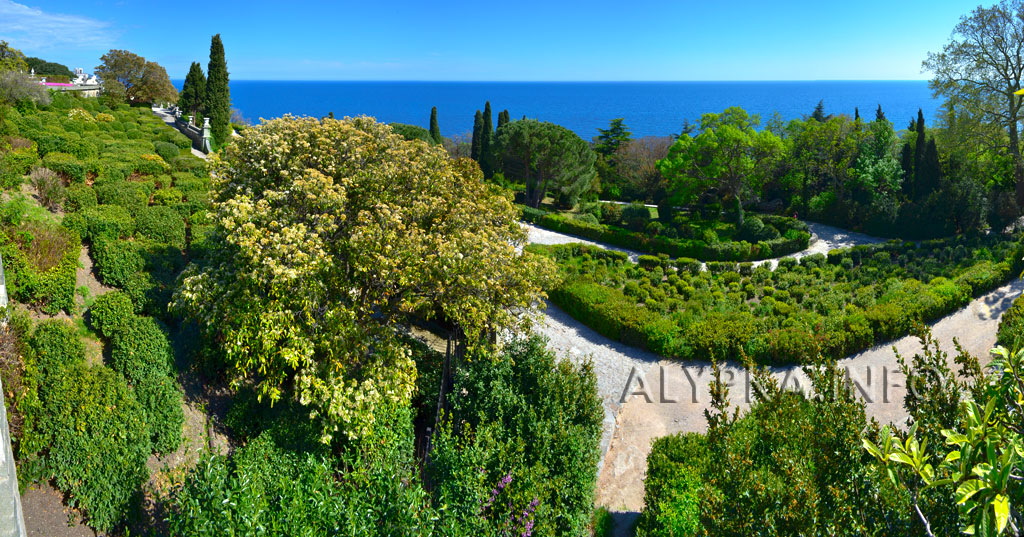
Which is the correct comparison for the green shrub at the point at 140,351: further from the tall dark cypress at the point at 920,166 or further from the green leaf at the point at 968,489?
the tall dark cypress at the point at 920,166

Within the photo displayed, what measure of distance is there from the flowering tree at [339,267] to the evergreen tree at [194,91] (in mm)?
30509

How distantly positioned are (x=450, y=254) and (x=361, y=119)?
5.95 m

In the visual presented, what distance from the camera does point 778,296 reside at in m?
19.1

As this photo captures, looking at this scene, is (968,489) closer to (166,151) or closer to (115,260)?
(115,260)

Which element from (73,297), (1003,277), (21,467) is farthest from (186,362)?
(1003,277)

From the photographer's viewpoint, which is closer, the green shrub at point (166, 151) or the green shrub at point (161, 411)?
the green shrub at point (161, 411)

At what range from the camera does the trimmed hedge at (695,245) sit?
24922mm

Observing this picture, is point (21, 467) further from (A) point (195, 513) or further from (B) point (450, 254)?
(B) point (450, 254)

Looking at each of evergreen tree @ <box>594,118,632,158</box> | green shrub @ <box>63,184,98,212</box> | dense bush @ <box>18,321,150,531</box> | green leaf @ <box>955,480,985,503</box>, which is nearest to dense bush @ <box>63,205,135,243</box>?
green shrub @ <box>63,184,98,212</box>

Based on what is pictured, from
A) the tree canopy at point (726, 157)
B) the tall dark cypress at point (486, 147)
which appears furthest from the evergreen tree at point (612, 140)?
the tree canopy at point (726, 157)

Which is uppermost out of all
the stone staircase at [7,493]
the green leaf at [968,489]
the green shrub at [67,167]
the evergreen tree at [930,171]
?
the evergreen tree at [930,171]

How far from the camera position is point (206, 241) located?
1407 centimetres

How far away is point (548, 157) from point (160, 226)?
23.1 m

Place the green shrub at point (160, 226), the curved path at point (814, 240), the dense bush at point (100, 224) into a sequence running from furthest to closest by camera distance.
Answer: the curved path at point (814, 240)
the green shrub at point (160, 226)
the dense bush at point (100, 224)
